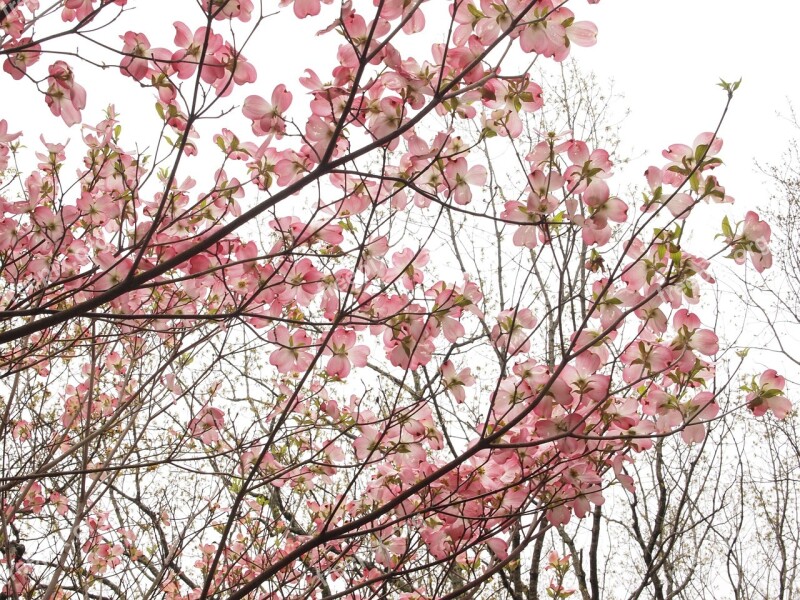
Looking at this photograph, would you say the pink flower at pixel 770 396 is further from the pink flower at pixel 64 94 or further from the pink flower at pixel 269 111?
the pink flower at pixel 64 94

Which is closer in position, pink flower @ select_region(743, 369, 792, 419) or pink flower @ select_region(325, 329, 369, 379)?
pink flower @ select_region(743, 369, 792, 419)

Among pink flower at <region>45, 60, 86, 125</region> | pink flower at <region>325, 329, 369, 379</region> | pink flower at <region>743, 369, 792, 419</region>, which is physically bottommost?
pink flower at <region>743, 369, 792, 419</region>

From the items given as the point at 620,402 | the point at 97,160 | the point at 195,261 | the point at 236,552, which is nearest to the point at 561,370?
the point at 620,402

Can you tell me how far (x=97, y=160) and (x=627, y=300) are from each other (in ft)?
5.64

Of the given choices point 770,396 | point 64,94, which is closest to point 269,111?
point 64,94

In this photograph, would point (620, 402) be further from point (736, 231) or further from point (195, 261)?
point (195, 261)

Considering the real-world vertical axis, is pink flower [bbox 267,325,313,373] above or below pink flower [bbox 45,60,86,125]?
below

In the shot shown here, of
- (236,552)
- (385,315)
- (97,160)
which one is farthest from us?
(236,552)

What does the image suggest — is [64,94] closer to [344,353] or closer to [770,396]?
[344,353]

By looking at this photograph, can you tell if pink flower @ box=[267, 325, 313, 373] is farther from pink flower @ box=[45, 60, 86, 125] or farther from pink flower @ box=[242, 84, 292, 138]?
pink flower @ box=[45, 60, 86, 125]

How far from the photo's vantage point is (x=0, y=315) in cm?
125

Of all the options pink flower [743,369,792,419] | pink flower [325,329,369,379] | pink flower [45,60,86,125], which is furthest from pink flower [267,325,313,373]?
pink flower [743,369,792,419]

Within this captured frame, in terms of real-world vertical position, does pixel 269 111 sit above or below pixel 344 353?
above

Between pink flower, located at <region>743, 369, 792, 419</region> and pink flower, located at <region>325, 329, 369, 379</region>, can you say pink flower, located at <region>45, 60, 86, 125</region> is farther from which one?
pink flower, located at <region>743, 369, 792, 419</region>
